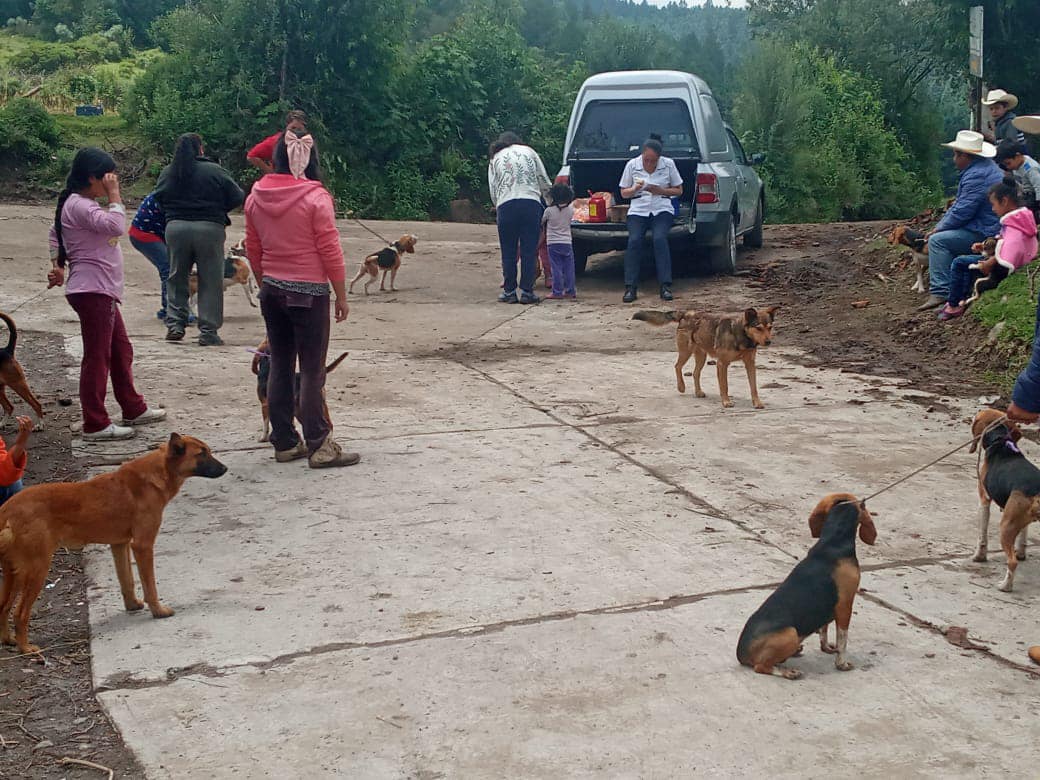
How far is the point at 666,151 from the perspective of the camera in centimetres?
1398

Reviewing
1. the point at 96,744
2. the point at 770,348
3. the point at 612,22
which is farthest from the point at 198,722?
the point at 612,22

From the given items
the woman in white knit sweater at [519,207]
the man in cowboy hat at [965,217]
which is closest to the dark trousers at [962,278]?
the man in cowboy hat at [965,217]

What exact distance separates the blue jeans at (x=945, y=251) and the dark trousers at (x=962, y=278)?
30 centimetres

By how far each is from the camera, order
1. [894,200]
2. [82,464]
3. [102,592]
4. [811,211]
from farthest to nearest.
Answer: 1. [894,200]
2. [811,211]
3. [82,464]
4. [102,592]

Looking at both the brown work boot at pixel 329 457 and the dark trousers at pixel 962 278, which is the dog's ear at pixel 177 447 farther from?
the dark trousers at pixel 962 278

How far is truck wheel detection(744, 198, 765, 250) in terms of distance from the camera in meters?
16.6

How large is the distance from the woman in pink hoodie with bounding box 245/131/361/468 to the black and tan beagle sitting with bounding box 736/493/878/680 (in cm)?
338

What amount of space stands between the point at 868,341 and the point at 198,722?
8489 mm

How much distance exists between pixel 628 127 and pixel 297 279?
8459 millimetres

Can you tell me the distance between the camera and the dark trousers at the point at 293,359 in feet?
22.3

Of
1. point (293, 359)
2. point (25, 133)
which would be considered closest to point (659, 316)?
point (293, 359)

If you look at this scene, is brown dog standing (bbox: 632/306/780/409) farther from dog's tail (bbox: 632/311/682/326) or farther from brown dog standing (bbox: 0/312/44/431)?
brown dog standing (bbox: 0/312/44/431)

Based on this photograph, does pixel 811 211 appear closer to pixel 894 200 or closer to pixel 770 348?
pixel 894 200

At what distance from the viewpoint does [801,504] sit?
6.20 meters
